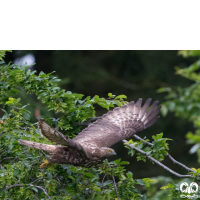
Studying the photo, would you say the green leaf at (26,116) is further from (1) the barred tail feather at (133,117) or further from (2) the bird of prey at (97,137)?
(1) the barred tail feather at (133,117)

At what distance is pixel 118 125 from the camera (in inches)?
143

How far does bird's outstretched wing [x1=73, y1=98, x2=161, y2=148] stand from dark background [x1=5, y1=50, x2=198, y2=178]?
11.9 ft

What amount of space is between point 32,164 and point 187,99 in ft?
5.07

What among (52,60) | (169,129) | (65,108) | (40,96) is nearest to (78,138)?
(65,108)

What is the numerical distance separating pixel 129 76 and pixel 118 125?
15.7ft

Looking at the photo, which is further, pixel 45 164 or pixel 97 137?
pixel 97 137

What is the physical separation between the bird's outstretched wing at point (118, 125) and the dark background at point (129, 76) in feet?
11.9

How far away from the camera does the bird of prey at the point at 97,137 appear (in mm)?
2408

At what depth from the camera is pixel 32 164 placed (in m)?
2.42
